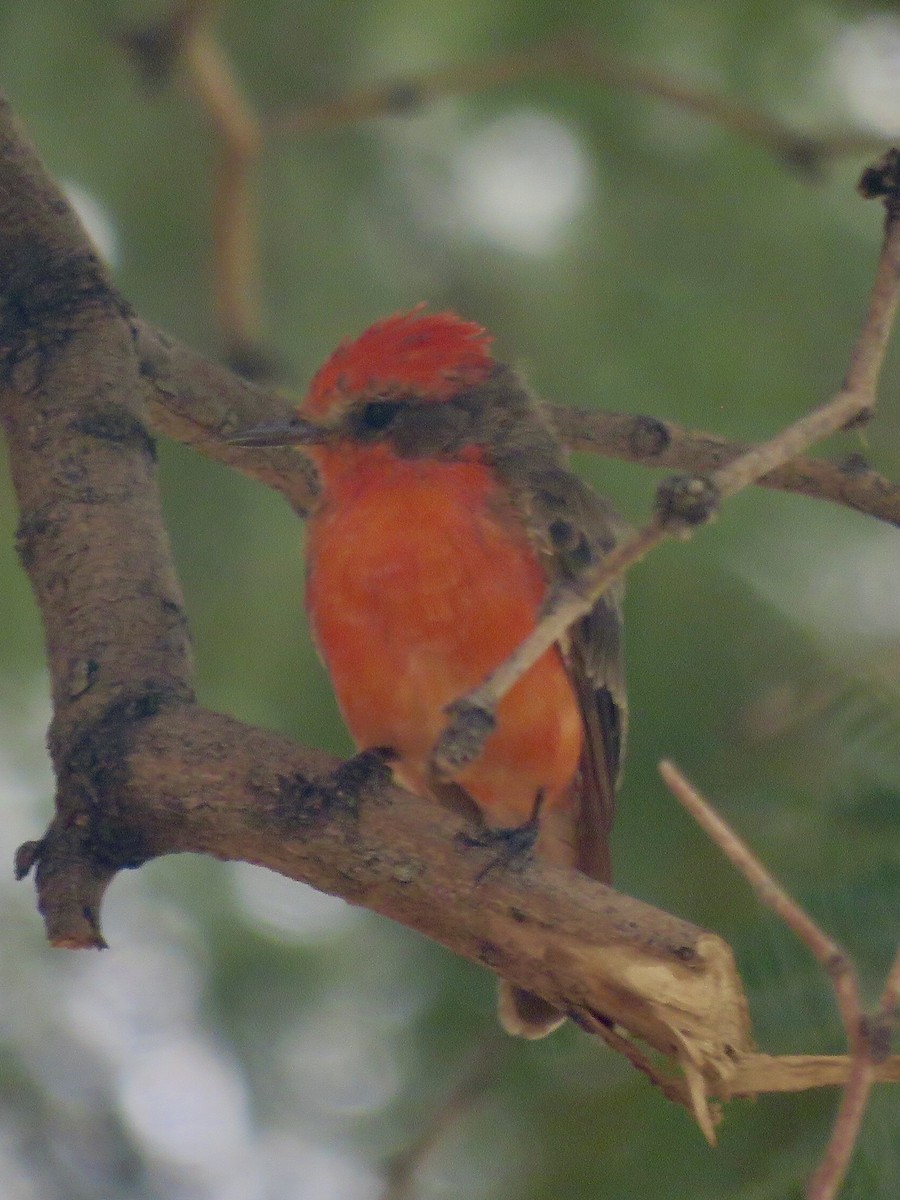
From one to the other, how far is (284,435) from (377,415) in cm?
35

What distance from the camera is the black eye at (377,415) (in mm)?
5500

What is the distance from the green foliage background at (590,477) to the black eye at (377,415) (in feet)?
4.45

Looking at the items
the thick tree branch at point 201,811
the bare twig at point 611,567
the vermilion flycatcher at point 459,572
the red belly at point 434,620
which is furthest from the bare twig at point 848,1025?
the red belly at point 434,620

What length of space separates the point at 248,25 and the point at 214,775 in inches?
232

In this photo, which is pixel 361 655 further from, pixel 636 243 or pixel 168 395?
pixel 636 243

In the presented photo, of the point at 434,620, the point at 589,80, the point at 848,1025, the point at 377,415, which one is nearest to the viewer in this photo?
the point at 848,1025

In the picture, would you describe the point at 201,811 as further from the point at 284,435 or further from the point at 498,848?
the point at 284,435

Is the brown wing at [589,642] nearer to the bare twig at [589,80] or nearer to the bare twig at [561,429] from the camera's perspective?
the bare twig at [561,429]

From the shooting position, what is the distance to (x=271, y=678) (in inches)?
273

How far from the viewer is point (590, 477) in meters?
7.03

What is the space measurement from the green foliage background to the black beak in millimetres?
1541

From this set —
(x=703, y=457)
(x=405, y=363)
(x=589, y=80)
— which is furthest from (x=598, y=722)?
(x=589, y=80)

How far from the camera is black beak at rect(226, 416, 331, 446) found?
17.2ft

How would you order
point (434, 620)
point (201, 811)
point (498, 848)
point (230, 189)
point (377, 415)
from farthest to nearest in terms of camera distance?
point (230, 189) → point (377, 415) → point (434, 620) → point (201, 811) → point (498, 848)
